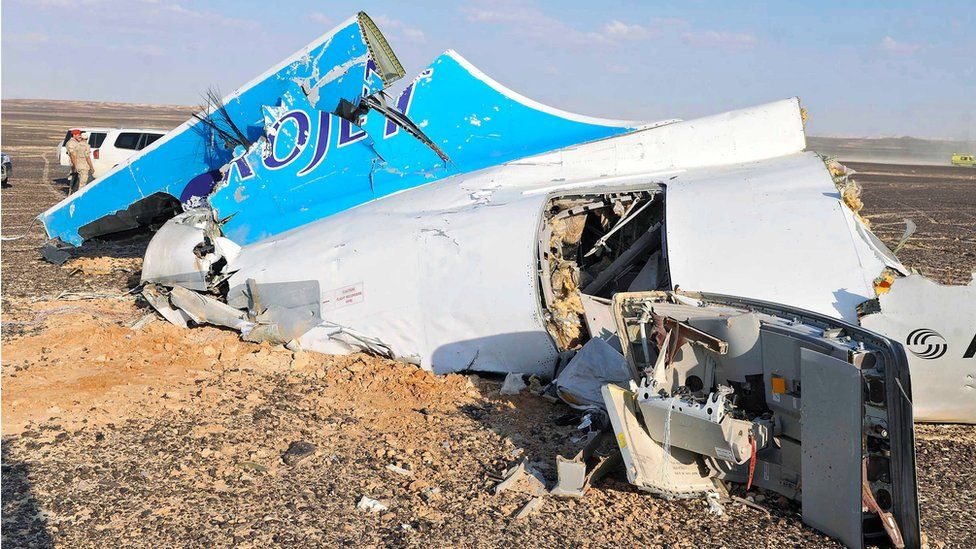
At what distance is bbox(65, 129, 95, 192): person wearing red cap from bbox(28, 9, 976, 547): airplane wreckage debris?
1141cm

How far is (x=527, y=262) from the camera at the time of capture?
23.7ft

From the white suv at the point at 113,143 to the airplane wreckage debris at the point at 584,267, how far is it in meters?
13.3

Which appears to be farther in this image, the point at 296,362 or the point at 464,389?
the point at 296,362

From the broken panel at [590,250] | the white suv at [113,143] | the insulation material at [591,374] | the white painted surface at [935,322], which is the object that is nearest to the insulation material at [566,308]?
the broken panel at [590,250]

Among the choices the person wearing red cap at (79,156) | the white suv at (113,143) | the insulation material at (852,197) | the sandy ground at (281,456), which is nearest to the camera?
the sandy ground at (281,456)

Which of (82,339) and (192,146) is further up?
(192,146)

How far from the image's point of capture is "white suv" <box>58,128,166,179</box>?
903 inches

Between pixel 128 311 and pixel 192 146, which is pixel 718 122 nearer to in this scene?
pixel 192 146

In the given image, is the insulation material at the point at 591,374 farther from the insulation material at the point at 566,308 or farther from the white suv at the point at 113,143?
the white suv at the point at 113,143

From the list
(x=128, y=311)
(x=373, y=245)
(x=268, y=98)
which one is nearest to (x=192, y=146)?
(x=268, y=98)

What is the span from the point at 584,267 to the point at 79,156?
1775cm

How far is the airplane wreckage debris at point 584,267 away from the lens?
520 centimetres

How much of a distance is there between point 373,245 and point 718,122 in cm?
387

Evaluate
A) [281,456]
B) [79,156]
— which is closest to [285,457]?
[281,456]
